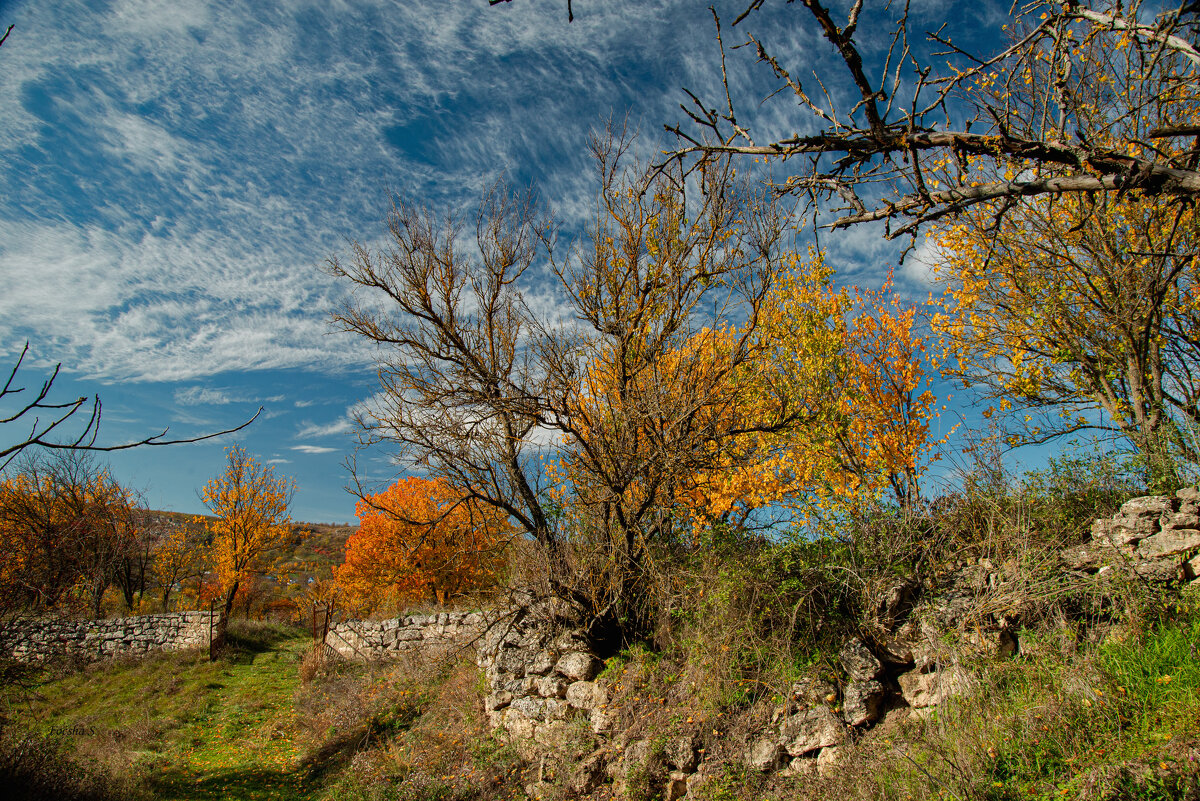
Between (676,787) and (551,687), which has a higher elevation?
(551,687)

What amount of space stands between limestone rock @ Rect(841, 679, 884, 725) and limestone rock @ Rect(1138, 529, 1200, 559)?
2.75 metres

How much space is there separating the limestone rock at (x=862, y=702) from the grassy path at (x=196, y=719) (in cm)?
874

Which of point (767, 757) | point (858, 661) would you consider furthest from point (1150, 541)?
point (767, 757)

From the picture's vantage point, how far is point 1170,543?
4754mm

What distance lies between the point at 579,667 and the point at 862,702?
4568 mm

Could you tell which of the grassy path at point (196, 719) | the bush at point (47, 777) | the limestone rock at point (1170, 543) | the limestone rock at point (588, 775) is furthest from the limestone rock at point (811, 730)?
the bush at point (47, 777)

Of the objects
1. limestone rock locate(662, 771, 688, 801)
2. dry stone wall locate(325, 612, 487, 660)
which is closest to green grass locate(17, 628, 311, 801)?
dry stone wall locate(325, 612, 487, 660)

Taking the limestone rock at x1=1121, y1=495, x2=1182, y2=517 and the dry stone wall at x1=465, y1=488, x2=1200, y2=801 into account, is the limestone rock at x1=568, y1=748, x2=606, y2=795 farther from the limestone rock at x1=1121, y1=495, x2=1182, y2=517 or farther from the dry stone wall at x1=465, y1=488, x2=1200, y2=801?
the limestone rock at x1=1121, y1=495, x2=1182, y2=517

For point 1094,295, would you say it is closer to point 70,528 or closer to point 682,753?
point 682,753

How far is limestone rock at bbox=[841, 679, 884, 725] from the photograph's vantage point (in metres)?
5.49

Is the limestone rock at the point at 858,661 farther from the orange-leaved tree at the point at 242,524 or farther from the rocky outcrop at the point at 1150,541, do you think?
the orange-leaved tree at the point at 242,524

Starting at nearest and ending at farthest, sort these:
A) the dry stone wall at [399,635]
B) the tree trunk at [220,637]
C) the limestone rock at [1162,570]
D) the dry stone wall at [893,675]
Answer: the limestone rock at [1162,570] → the dry stone wall at [893,675] → the dry stone wall at [399,635] → the tree trunk at [220,637]

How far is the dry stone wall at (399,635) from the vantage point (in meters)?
14.1

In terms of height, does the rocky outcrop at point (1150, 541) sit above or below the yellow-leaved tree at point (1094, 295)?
below
